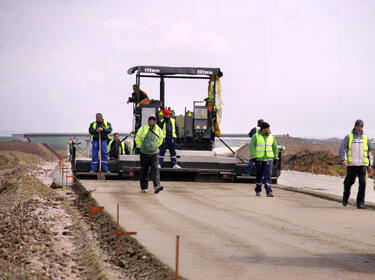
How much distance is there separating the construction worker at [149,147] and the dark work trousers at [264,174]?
230cm

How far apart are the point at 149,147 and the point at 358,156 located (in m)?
4.63

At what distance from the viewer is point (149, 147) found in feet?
48.9

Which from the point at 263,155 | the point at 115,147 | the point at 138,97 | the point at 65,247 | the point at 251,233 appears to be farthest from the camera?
the point at 115,147

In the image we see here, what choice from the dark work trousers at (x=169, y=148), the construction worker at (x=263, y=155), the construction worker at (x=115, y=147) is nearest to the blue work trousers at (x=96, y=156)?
the construction worker at (x=115, y=147)

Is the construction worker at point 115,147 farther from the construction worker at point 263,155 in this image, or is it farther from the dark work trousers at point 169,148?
the construction worker at point 263,155

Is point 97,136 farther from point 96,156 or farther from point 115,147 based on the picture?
point 115,147

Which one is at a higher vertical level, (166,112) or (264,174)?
(166,112)

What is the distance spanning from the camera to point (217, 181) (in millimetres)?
19750

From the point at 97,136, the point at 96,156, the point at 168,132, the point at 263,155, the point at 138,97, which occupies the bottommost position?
the point at 96,156

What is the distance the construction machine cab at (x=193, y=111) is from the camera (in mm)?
19469

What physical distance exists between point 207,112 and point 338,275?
45.2 ft

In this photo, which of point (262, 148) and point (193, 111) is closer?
point (262, 148)

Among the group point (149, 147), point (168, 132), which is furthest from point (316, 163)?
point (149, 147)

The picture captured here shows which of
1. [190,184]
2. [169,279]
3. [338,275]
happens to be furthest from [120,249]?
[190,184]
